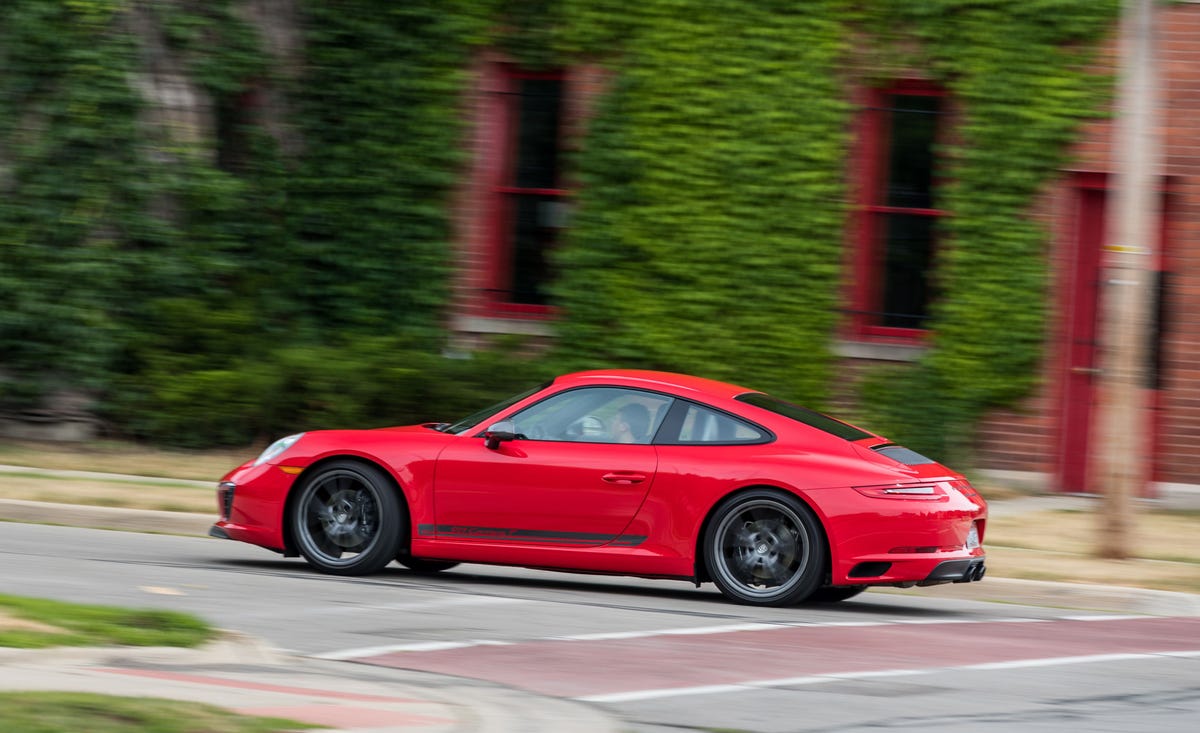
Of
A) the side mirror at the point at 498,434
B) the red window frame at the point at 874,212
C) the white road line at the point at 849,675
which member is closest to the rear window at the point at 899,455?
the white road line at the point at 849,675

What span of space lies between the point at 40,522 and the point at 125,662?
5935mm

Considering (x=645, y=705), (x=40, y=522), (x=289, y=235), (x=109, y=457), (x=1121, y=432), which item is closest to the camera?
(x=645, y=705)

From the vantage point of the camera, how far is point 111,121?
50.5 feet

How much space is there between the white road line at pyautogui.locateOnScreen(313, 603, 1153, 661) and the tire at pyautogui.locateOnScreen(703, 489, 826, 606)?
422 millimetres


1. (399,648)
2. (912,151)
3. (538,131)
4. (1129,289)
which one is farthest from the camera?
(538,131)

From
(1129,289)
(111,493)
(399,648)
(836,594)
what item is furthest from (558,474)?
(111,493)

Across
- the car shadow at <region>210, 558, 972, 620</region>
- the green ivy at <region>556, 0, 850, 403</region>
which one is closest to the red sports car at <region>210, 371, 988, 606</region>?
the car shadow at <region>210, 558, 972, 620</region>

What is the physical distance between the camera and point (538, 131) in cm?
1666

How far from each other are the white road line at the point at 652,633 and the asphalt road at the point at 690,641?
0.7 inches

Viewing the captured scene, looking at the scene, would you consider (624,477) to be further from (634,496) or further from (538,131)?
(538,131)

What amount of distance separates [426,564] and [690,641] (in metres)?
2.81

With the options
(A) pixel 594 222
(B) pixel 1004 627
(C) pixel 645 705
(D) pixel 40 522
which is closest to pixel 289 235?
(A) pixel 594 222

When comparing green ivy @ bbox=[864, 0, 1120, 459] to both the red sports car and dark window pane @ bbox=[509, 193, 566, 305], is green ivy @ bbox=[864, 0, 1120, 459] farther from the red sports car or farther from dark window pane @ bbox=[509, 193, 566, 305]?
the red sports car

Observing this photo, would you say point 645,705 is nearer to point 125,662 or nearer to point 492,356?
point 125,662
